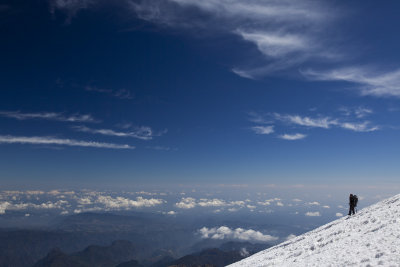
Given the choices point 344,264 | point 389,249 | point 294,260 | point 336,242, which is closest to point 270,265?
point 294,260

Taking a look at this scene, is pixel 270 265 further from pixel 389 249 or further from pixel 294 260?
pixel 389 249

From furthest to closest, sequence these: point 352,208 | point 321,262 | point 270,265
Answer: point 352,208 → point 270,265 → point 321,262

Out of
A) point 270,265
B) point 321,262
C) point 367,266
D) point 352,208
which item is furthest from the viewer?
point 352,208

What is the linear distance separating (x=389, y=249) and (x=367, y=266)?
104 inches

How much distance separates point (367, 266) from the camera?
1123cm

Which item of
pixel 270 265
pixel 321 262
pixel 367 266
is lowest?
pixel 270 265

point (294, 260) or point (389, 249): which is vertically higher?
point (389, 249)

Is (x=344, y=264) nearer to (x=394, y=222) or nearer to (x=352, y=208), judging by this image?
(x=394, y=222)

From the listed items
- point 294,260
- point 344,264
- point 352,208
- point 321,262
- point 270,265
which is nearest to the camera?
point 344,264

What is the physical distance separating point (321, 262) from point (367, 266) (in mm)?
3437

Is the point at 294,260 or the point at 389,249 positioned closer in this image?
the point at 389,249

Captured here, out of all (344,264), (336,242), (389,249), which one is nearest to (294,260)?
(336,242)

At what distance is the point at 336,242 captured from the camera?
59.2 ft

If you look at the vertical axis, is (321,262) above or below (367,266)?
below
